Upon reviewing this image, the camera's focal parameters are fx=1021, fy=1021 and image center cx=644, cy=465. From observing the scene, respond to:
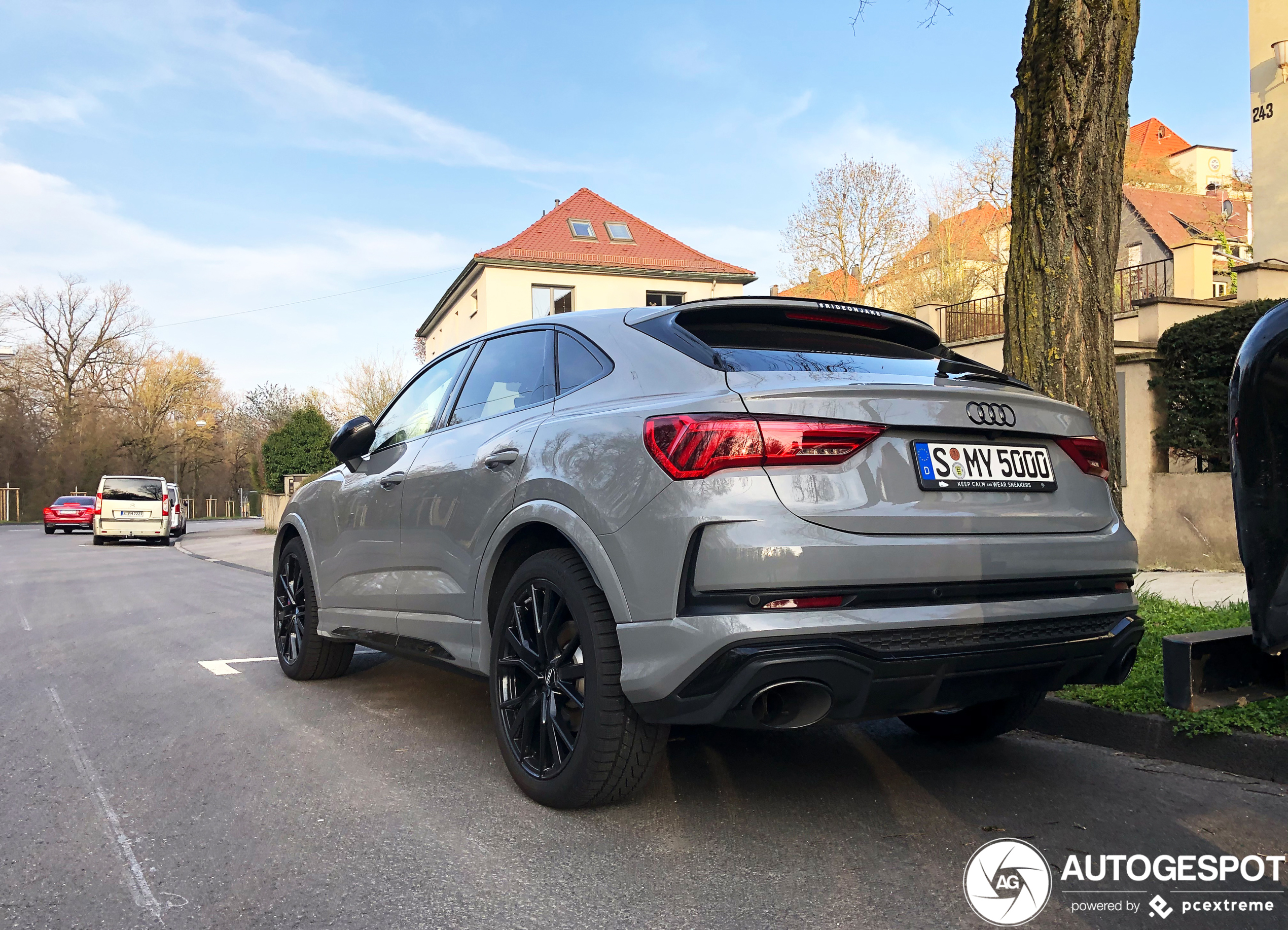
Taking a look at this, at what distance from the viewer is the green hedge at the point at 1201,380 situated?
1066 centimetres

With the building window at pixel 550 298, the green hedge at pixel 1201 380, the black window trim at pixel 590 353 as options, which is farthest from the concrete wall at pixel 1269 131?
the building window at pixel 550 298

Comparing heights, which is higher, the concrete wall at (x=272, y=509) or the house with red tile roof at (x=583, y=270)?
the house with red tile roof at (x=583, y=270)

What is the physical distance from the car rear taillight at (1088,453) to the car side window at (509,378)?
1.83m

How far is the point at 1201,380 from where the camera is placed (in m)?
11.0

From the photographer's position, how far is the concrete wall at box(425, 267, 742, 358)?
3384 cm

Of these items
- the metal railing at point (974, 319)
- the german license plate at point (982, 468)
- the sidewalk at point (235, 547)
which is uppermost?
the metal railing at point (974, 319)

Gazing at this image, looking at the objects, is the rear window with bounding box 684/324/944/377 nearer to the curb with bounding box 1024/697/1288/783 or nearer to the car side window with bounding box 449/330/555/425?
the car side window with bounding box 449/330/555/425

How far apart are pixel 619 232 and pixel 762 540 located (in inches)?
1428

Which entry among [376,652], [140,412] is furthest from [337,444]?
[140,412]

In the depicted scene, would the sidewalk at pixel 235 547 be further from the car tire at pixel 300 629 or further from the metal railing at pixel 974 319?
the metal railing at pixel 974 319

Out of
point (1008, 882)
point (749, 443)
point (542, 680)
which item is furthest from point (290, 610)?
point (1008, 882)

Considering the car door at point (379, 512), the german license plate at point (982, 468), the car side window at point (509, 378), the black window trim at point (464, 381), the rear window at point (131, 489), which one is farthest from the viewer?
the rear window at point (131, 489)

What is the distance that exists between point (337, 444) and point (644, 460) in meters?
2.73

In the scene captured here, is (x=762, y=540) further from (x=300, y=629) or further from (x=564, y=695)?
(x=300, y=629)
